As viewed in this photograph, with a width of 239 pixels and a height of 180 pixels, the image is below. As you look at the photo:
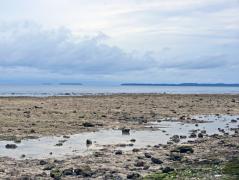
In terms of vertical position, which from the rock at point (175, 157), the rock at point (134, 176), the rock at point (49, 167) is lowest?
the rock at point (49, 167)

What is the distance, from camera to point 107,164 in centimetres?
2547

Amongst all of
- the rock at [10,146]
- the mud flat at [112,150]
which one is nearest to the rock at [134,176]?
the mud flat at [112,150]

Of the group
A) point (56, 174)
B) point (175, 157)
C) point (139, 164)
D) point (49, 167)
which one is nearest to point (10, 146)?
point (49, 167)

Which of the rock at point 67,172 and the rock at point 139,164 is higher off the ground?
the rock at point 139,164

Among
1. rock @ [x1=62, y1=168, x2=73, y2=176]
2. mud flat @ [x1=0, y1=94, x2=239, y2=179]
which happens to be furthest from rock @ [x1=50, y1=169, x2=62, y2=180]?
rock @ [x1=62, y1=168, x2=73, y2=176]

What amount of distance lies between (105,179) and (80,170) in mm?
1683

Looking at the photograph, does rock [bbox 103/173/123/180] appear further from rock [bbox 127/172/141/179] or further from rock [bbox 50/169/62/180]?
rock [bbox 50/169/62/180]

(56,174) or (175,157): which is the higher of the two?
(175,157)

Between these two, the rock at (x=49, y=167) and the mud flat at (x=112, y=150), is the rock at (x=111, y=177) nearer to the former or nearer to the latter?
the mud flat at (x=112, y=150)

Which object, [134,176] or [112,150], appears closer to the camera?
[134,176]

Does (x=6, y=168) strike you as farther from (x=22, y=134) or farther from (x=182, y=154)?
(x=22, y=134)

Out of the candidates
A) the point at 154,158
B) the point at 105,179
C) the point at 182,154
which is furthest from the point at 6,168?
the point at 182,154

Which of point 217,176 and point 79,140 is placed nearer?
point 217,176

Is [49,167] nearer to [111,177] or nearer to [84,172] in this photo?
[84,172]
